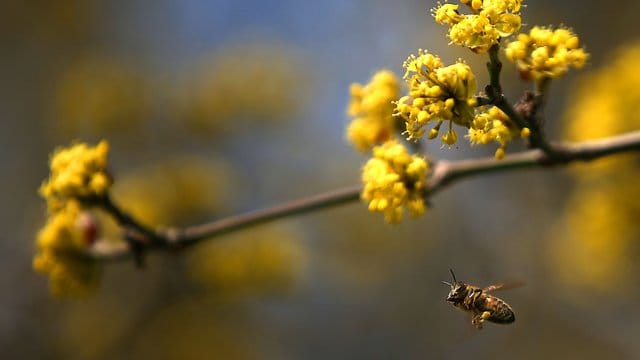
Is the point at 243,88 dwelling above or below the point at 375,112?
above

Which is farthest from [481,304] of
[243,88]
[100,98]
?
[243,88]

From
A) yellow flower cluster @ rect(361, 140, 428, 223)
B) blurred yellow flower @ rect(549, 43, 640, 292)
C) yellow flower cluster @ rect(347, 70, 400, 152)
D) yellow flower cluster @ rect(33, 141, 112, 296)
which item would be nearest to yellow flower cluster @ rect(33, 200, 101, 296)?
yellow flower cluster @ rect(33, 141, 112, 296)

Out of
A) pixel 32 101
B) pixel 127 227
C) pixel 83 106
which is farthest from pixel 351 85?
pixel 32 101

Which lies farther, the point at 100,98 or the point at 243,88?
the point at 243,88

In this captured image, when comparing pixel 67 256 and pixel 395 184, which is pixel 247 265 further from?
pixel 395 184

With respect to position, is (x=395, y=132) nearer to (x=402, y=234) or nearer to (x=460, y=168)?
(x=460, y=168)

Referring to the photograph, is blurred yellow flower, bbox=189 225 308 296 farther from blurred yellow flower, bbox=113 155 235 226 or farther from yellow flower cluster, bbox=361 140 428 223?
yellow flower cluster, bbox=361 140 428 223
